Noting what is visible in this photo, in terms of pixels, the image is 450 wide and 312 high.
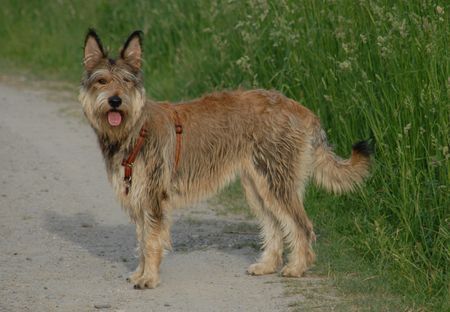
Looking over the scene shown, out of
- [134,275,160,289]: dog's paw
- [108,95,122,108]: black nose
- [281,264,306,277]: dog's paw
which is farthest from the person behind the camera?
[281,264,306,277]: dog's paw

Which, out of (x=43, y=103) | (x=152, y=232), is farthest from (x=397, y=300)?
(x=43, y=103)

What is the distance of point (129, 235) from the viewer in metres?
8.84

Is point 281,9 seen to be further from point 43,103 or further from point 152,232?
point 43,103

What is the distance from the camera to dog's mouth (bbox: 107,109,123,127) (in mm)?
7297

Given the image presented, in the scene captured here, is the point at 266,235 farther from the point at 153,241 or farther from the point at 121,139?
the point at 121,139

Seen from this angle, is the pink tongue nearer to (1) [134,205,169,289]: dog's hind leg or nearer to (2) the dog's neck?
(2) the dog's neck

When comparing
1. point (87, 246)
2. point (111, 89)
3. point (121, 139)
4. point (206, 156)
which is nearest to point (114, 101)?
point (111, 89)

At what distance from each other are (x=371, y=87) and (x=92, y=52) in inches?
88.6

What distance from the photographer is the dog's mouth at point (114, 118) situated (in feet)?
23.9

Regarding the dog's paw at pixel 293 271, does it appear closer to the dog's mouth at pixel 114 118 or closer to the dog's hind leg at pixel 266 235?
the dog's hind leg at pixel 266 235

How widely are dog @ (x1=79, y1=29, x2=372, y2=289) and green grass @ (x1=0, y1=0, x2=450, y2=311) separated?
394mm

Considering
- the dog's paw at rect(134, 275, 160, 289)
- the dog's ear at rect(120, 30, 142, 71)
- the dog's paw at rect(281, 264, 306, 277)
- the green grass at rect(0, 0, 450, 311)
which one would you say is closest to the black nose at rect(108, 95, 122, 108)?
the dog's ear at rect(120, 30, 142, 71)

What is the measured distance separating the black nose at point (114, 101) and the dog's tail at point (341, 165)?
4.86 ft

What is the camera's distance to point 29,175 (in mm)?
10602
